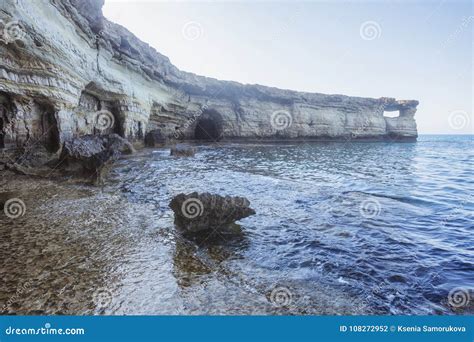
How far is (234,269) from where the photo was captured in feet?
12.4

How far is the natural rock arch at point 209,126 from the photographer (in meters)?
36.0

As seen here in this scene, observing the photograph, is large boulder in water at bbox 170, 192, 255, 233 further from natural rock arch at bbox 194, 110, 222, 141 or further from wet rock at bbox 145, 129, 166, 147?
natural rock arch at bbox 194, 110, 222, 141

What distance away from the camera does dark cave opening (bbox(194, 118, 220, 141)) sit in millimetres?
37938

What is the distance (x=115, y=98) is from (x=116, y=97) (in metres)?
0.14

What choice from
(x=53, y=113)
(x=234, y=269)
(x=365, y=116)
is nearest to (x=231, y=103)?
(x=365, y=116)

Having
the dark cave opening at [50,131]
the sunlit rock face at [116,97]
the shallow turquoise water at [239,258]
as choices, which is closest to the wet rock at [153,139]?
the sunlit rock face at [116,97]

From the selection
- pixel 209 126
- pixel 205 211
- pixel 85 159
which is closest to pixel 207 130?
pixel 209 126

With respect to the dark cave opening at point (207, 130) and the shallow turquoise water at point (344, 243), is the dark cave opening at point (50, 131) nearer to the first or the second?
the shallow turquoise water at point (344, 243)

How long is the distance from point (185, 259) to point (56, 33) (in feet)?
39.0

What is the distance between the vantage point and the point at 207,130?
40.1 meters

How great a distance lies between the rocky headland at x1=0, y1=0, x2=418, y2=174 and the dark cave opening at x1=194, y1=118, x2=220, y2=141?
0.49 feet

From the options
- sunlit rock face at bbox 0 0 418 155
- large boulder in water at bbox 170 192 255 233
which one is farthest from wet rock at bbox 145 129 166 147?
large boulder in water at bbox 170 192 255 233

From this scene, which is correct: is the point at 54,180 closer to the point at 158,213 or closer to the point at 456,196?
the point at 158,213

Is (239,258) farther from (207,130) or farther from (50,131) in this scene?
(207,130)
